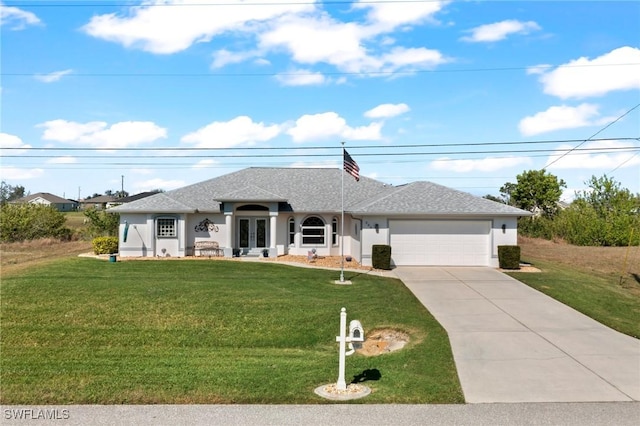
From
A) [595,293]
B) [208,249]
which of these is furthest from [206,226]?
[595,293]

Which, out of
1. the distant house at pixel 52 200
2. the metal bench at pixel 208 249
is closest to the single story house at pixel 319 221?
the metal bench at pixel 208 249

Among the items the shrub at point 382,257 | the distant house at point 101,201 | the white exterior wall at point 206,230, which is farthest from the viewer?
the distant house at point 101,201

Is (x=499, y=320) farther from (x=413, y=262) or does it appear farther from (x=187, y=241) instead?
(x=187, y=241)

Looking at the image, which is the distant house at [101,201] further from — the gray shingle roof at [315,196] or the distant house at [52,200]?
the gray shingle roof at [315,196]

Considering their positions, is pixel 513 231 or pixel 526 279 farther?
pixel 513 231

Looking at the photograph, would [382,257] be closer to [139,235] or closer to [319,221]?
[319,221]

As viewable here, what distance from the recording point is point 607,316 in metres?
14.8

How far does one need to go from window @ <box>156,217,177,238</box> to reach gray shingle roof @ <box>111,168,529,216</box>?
0.80 metres

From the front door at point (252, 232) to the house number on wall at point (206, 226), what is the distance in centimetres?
153

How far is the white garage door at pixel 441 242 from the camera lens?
955 inches

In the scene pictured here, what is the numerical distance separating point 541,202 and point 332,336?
5515 centimetres

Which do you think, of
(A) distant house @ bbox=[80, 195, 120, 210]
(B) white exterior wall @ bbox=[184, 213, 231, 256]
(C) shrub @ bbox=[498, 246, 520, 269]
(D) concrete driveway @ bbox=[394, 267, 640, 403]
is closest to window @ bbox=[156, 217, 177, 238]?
(B) white exterior wall @ bbox=[184, 213, 231, 256]

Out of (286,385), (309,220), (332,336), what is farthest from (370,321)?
(309,220)

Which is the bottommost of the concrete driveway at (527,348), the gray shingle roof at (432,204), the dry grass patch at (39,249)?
the concrete driveway at (527,348)
